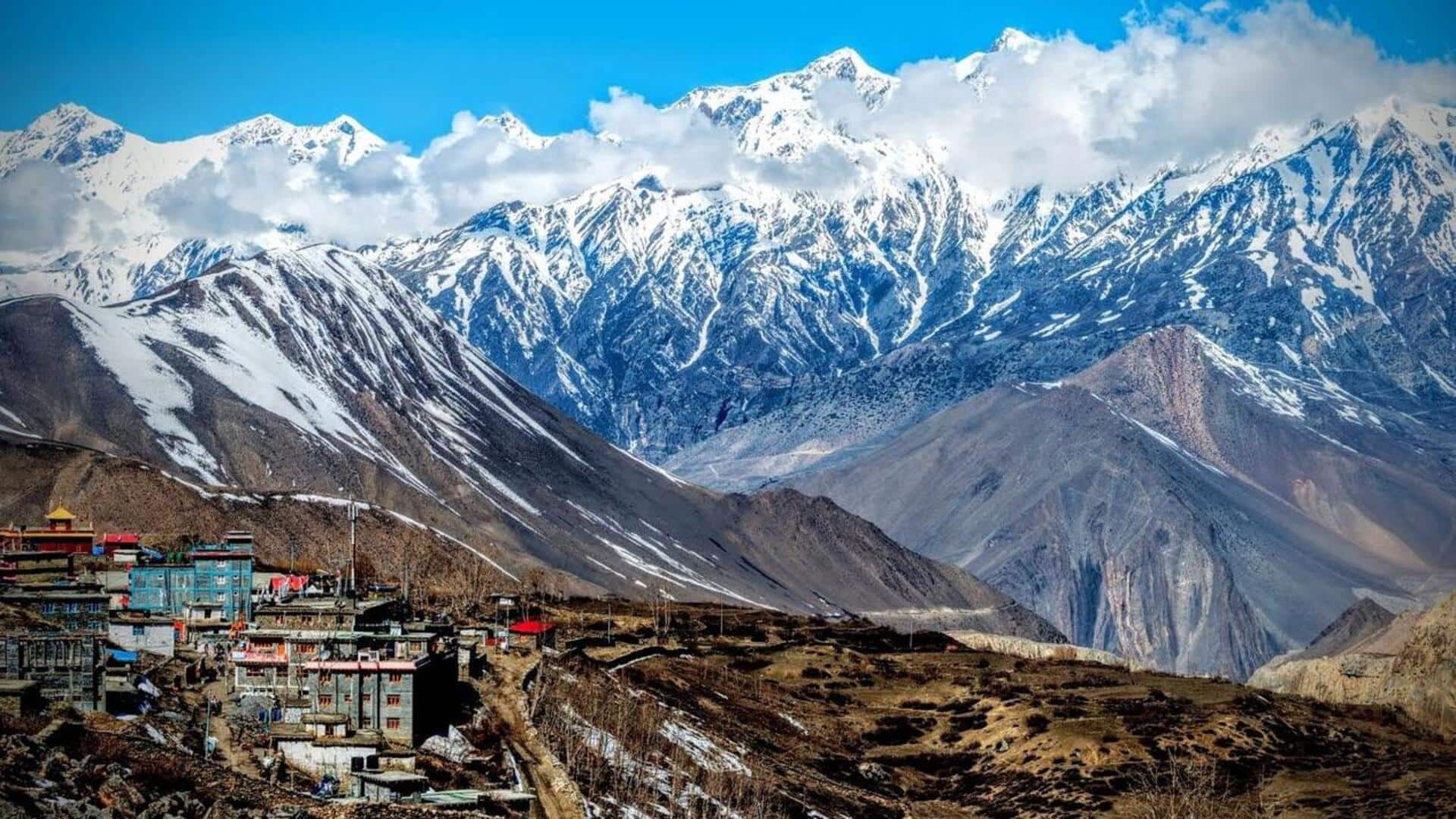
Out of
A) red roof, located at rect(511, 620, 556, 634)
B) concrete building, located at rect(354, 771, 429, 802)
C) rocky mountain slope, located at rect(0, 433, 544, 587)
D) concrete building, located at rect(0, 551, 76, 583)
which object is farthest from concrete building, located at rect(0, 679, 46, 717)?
rocky mountain slope, located at rect(0, 433, 544, 587)

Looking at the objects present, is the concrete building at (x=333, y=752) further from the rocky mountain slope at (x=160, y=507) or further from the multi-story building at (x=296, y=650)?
the rocky mountain slope at (x=160, y=507)

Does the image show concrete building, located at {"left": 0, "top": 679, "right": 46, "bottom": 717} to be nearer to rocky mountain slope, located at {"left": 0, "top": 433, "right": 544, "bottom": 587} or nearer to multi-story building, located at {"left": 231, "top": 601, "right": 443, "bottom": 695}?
multi-story building, located at {"left": 231, "top": 601, "right": 443, "bottom": 695}

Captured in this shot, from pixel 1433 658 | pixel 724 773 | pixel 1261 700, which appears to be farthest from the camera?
pixel 1433 658

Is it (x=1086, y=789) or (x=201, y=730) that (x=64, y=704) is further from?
(x=1086, y=789)

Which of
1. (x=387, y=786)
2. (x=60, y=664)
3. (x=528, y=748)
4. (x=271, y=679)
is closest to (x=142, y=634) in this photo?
(x=271, y=679)

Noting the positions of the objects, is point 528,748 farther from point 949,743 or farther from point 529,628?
point 949,743

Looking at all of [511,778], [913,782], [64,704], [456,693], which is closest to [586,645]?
[913,782]
